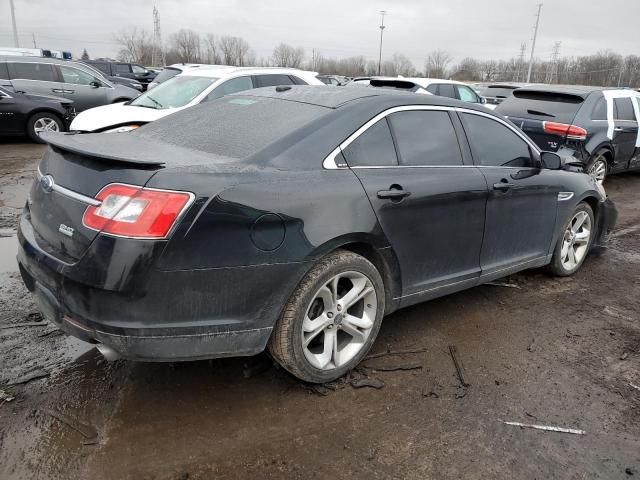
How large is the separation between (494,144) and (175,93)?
6241 millimetres

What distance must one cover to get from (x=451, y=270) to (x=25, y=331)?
282cm

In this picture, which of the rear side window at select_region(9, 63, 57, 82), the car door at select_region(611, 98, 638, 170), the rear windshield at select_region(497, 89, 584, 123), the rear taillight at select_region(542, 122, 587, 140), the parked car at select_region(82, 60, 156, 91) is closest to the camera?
the rear taillight at select_region(542, 122, 587, 140)

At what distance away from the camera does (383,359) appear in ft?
11.0

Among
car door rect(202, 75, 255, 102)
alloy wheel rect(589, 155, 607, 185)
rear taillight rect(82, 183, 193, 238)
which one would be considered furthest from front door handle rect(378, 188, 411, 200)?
alloy wheel rect(589, 155, 607, 185)

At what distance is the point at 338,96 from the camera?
11.0 feet

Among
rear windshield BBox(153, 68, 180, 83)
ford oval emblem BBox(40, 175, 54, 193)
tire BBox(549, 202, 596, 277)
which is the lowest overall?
tire BBox(549, 202, 596, 277)

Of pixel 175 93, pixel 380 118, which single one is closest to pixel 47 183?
pixel 380 118

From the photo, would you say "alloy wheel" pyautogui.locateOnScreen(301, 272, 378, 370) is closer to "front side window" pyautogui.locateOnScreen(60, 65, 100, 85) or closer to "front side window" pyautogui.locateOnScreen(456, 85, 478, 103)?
"front side window" pyautogui.locateOnScreen(456, 85, 478, 103)

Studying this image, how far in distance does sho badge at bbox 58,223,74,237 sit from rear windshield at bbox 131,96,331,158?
0.82m

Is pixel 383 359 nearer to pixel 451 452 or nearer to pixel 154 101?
pixel 451 452

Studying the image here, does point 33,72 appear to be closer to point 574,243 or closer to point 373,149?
point 373,149

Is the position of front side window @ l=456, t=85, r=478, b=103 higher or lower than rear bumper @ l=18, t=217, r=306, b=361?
higher

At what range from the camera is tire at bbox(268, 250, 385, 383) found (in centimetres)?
272

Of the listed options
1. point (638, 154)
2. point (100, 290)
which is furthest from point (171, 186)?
point (638, 154)
